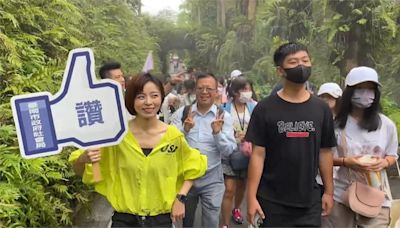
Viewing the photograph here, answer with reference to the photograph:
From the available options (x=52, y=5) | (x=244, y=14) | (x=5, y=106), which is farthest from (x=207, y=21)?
(x=5, y=106)

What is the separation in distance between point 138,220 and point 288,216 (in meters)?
0.89

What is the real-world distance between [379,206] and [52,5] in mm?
5477

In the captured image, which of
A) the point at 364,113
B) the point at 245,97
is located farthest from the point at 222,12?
the point at 364,113

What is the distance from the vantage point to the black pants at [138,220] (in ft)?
8.39

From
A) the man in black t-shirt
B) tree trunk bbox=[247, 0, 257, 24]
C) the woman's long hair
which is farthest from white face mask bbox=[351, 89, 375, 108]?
tree trunk bbox=[247, 0, 257, 24]

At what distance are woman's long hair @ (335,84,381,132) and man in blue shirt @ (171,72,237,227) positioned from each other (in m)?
Result: 0.99

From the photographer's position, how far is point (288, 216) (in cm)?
283

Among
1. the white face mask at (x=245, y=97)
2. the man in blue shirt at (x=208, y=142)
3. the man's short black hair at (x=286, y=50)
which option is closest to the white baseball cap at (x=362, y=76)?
the man's short black hair at (x=286, y=50)

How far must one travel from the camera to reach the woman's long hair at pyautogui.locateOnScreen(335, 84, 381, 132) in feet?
10.4

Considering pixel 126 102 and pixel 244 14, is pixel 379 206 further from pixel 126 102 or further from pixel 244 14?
pixel 244 14

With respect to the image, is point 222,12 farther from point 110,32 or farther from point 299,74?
point 299,74

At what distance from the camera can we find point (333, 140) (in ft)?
9.58

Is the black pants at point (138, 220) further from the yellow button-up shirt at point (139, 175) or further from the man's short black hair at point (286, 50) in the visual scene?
the man's short black hair at point (286, 50)

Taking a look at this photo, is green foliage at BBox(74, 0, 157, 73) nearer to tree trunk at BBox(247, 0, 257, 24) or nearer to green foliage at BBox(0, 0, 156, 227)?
green foliage at BBox(0, 0, 156, 227)
